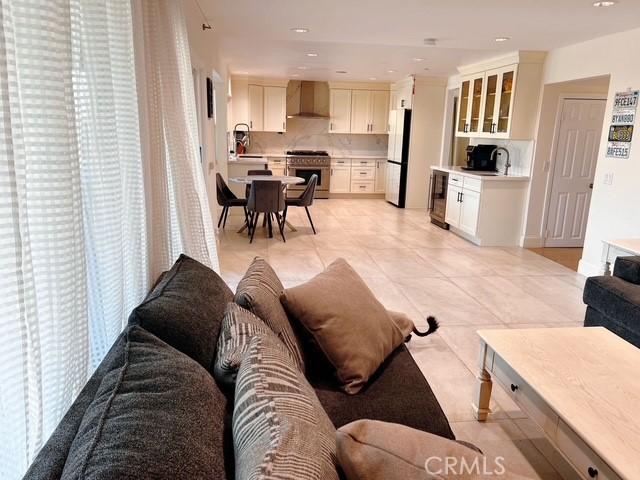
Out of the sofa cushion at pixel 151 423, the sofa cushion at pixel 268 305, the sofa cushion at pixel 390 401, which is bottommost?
the sofa cushion at pixel 390 401

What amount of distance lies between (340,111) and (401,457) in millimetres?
9298

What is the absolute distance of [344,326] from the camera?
5.86ft

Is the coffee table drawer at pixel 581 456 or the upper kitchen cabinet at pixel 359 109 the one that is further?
the upper kitchen cabinet at pixel 359 109

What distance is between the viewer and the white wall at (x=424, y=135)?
26.9 feet

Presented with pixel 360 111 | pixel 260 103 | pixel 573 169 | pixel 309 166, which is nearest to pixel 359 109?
pixel 360 111

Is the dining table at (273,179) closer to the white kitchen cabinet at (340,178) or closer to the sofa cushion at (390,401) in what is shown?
the white kitchen cabinet at (340,178)

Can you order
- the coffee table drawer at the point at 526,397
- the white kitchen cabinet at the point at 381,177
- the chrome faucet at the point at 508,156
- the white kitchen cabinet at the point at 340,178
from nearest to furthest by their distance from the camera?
the coffee table drawer at the point at 526,397 < the chrome faucet at the point at 508,156 < the white kitchen cabinet at the point at 340,178 < the white kitchen cabinet at the point at 381,177

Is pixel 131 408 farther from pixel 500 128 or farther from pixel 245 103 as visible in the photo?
pixel 245 103

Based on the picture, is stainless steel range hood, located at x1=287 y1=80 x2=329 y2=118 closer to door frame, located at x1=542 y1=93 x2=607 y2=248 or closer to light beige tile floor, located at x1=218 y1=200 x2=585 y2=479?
light beige tile floor, located at x1=218 y1=200 x2=585 y2=479

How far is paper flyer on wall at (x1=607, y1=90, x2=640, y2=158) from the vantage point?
4.09 meters

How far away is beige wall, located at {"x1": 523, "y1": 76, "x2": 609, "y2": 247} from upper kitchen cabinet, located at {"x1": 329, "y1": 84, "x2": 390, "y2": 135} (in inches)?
178

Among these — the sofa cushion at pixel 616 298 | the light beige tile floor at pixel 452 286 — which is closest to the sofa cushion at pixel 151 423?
the light beige tile floor at pixel 452 286

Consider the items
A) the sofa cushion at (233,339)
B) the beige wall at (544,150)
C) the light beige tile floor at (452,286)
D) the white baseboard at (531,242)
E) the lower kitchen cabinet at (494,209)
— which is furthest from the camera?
the white baseboard at (531,242)

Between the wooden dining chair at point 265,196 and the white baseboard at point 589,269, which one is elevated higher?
the wooden dining chair at point 265,196
